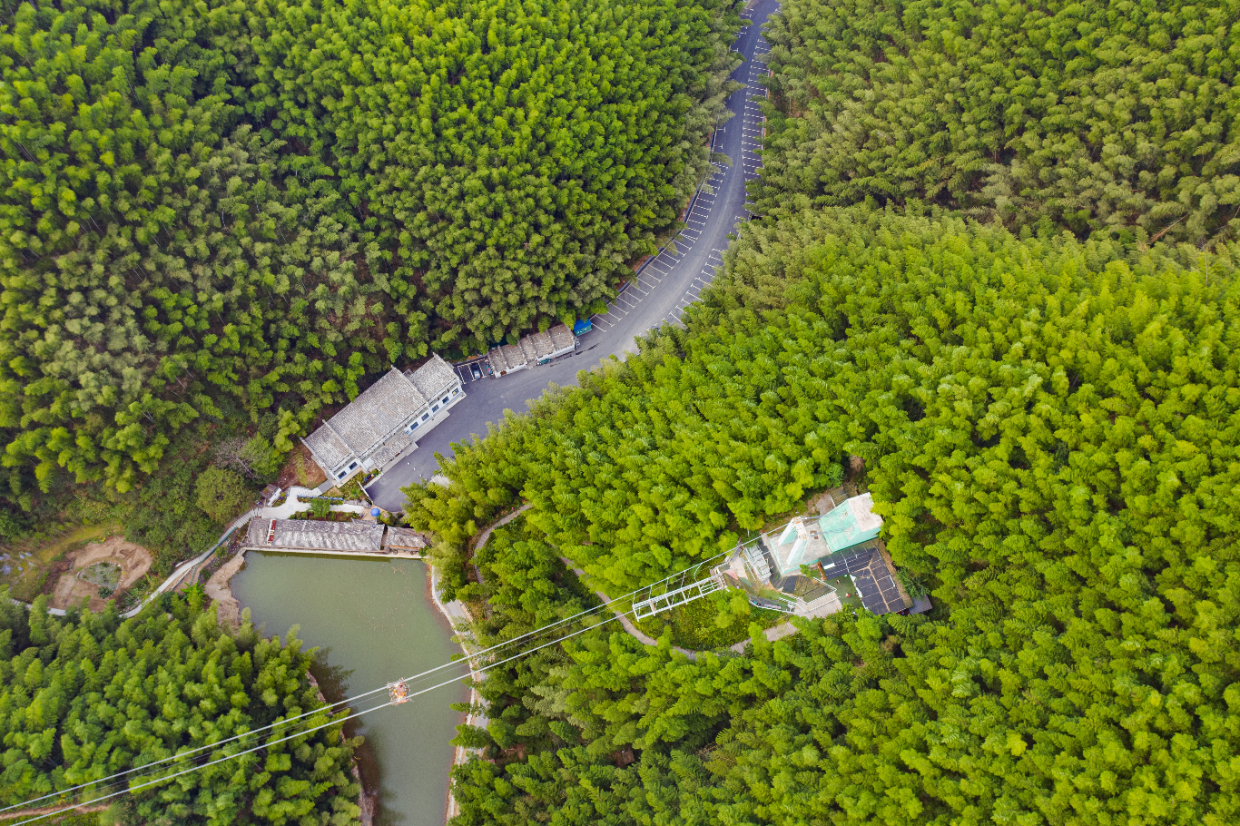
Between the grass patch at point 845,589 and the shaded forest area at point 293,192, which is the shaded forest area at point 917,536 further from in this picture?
the shaded forest area at point 293,192

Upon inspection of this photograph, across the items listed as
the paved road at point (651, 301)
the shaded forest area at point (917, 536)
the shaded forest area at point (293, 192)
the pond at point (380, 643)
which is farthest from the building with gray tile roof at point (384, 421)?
the shaded forest area at point (917, 536)

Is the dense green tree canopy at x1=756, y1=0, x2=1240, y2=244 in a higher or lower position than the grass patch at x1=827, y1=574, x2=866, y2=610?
higher

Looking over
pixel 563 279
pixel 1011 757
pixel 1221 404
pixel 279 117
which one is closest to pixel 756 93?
pixel 563 279

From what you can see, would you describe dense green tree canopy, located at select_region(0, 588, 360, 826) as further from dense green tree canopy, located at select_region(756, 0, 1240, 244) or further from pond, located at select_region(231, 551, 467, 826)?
dense green tree canopy, located at select_region(756, 0, 1240, 244)

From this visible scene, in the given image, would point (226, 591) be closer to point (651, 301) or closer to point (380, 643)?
point (380, 643)

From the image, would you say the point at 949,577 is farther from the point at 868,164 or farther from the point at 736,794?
the point at 868,164

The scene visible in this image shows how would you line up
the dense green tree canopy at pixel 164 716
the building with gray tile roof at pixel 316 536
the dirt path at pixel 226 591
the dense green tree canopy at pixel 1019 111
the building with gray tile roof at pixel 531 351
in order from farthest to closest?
the building with gray tile roof at pixel 531 351
the building with gray tile roof at pixel 316 536
the dirt path at pixel 226 591
the dense green tree canopy at pixel 1019 111
the dense green tree canopy at pixel 164 716

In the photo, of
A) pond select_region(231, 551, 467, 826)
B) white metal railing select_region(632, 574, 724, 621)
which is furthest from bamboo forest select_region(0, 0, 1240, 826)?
pond select_region(231, 551, 467, 826)
